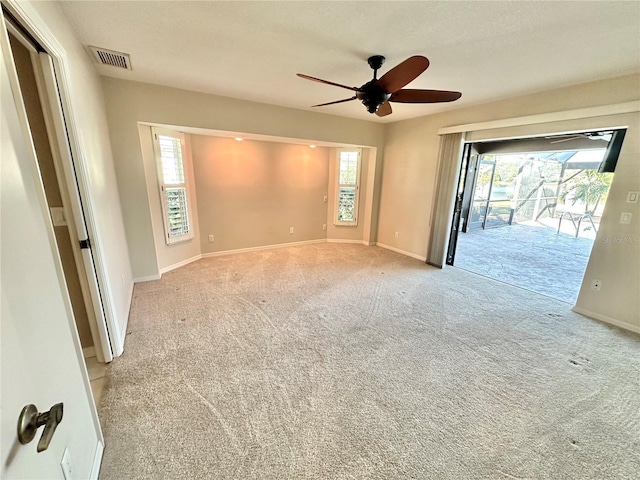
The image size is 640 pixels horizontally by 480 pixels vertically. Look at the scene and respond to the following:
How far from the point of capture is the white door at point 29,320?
667mm

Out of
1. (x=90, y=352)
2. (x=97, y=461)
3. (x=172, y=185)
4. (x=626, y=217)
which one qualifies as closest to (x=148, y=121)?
(x=172, y=185)

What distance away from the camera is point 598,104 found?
2678 millimetres

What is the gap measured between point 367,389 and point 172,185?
3.68m

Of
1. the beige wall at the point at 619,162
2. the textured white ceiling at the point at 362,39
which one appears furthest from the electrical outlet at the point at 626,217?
the textured white ceiling at the point at 362,39

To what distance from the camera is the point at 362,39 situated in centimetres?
203

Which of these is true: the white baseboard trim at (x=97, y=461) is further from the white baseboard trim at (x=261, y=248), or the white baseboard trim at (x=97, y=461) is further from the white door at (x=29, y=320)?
the white baseboard trim at (x=261, y=248)

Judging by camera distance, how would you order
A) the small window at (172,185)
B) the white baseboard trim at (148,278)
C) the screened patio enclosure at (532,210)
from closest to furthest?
the white baseboard trim at (148,278) → the small window at (172,185) → the screened patio enclosure at (532,210)

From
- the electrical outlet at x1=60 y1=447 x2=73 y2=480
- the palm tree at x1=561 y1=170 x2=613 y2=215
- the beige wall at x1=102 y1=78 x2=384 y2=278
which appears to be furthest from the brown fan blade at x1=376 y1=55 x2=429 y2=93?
→ the palm tree at x1=561 y1=170 x2=613 y2=215

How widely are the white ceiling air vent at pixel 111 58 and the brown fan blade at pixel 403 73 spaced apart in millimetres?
2344

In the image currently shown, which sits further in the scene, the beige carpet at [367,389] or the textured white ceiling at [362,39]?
the textured white ceiling at [362,39]

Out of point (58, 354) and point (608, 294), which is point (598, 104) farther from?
point (58, 354)

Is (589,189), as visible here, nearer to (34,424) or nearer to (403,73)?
(403,73)

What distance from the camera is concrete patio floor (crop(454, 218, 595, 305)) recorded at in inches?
150

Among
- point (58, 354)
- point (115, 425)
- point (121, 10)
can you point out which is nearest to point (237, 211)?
point (121, 10)
